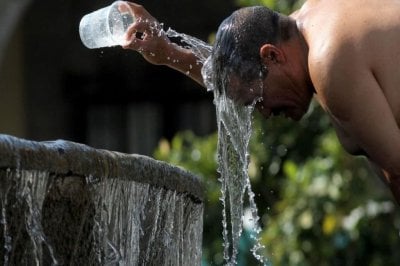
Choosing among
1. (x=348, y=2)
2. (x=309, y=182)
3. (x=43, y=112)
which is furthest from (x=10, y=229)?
(x=43, y=112)

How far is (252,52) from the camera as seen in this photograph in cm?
421

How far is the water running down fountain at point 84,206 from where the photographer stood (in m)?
3.38

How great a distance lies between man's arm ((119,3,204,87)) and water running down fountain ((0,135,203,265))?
72cm

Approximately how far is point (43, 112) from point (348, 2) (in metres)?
7.73

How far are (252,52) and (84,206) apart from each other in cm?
85

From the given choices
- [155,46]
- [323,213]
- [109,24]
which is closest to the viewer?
[109,24]

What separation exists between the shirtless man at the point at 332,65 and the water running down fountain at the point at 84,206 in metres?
0.39

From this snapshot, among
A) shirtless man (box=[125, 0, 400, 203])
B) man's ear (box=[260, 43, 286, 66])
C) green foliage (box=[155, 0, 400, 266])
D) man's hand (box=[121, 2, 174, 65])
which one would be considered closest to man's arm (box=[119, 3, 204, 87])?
man's hand (box=[121, 2, 174, 65])

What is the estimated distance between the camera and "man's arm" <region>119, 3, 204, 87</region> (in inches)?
184

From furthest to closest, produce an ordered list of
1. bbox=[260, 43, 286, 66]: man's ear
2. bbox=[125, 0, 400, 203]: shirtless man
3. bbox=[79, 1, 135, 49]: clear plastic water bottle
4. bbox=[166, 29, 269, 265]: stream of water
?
1. bbox=[79, 1, 135, 49]: clear plastic water bottle
2. bbox=[166, 29, 269, 265]: stream of water
3. bbox=[260, 43, 286, 66]: man's ear
4. bbox=[125, 0, 400, 203]: shirtless man

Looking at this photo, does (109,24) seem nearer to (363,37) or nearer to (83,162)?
(363,37)

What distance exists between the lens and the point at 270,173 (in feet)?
26.9

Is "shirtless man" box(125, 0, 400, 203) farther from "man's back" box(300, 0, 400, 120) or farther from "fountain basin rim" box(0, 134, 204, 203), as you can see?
"fountain basin rim" box(0, 134, 204, 203)

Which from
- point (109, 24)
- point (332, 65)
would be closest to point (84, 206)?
point (332, 65)
